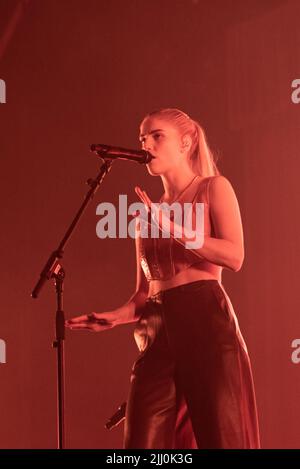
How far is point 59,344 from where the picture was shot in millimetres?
2133

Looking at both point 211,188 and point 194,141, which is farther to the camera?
point 194,141

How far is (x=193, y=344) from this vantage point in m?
2.07

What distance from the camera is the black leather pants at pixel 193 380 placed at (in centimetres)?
201

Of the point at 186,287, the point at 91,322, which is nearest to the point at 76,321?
the point at 91,322

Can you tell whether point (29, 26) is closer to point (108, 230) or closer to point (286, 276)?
point (108, 230)

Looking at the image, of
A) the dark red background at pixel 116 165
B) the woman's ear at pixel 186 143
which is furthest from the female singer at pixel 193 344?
the dark red background at pixel 116 165

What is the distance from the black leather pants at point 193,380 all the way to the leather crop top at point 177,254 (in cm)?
5

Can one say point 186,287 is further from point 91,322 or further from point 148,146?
point 148,146

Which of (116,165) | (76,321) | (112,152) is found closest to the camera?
(112,152)

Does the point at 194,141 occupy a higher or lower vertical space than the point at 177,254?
higher

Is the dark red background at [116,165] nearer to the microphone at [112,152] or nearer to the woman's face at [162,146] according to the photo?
the woman's face at [162,146]

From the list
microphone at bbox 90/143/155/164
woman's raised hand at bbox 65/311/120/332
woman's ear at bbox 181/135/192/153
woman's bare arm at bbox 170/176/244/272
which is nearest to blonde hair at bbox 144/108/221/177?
woman's ear at bbox 181/135/192/153

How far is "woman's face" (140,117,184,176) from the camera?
2261mm

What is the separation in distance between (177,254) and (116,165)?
0.92 m
